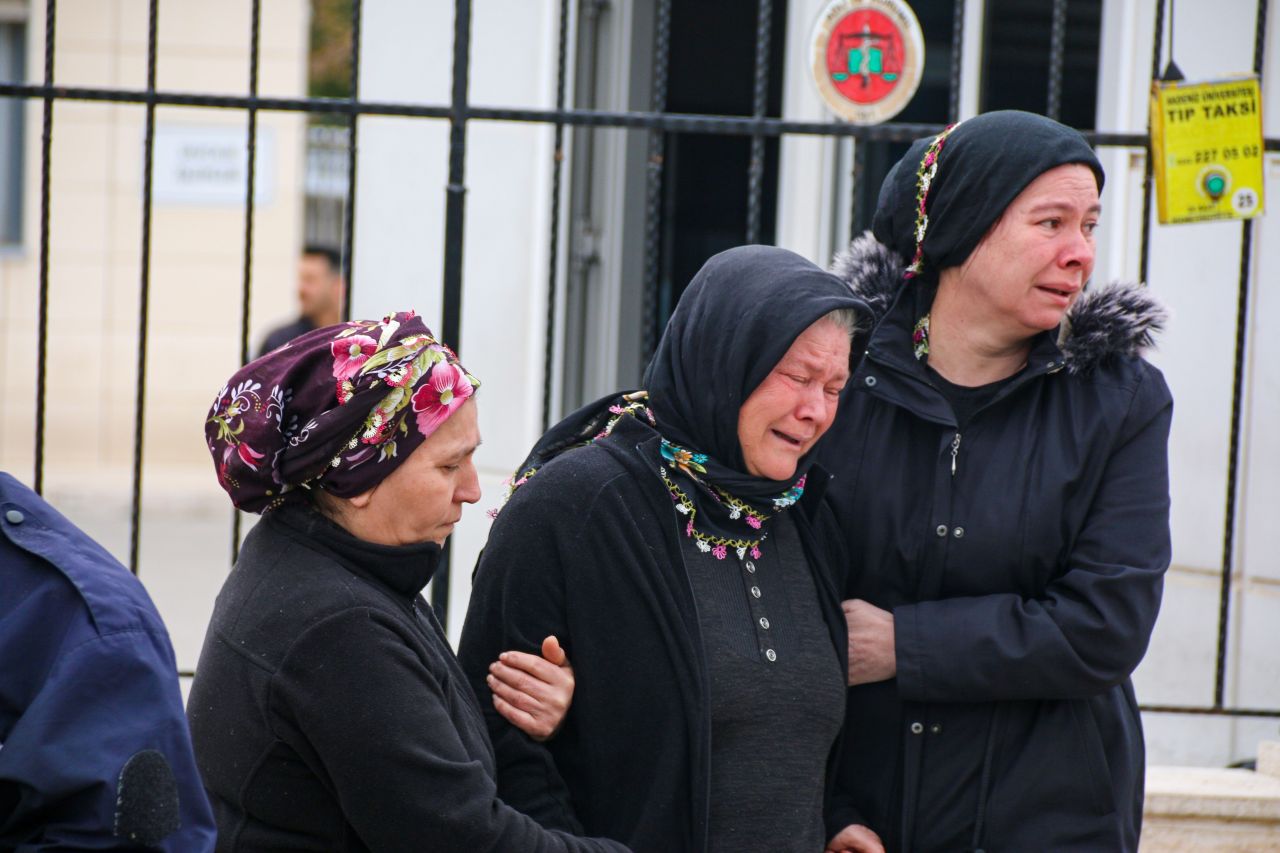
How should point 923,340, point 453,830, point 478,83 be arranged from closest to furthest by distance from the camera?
1. point 453,830
2. point 923,340
3. point 478,83

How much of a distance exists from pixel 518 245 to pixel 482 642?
2.71 meters

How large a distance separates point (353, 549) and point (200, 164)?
30.9 feet

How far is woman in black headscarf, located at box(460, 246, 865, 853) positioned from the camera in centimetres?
202

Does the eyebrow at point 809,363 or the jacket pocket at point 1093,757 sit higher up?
the eyebrow at point 809,363

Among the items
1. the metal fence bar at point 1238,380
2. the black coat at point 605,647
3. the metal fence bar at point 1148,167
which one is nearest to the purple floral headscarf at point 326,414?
the black coat at point 605,647

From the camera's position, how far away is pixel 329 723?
5.52ft

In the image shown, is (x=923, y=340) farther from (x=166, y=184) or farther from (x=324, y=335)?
(x=166, y=184)

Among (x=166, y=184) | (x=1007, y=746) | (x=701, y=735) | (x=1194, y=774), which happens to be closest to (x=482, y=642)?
(x=701, y=735)

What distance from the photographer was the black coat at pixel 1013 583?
6.95ft

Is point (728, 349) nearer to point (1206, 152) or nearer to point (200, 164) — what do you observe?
point (1206, 152)

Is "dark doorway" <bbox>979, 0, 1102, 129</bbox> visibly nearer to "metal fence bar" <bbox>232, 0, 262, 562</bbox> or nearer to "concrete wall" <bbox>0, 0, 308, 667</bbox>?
"metal fence bar" <bbox>232, 0, 262, 562</bbox>

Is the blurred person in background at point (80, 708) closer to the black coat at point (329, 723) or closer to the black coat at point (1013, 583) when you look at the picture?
the black coat at point (329, 723)

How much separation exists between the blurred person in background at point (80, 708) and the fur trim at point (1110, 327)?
1.35m

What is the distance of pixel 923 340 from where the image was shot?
2309 millimetres
